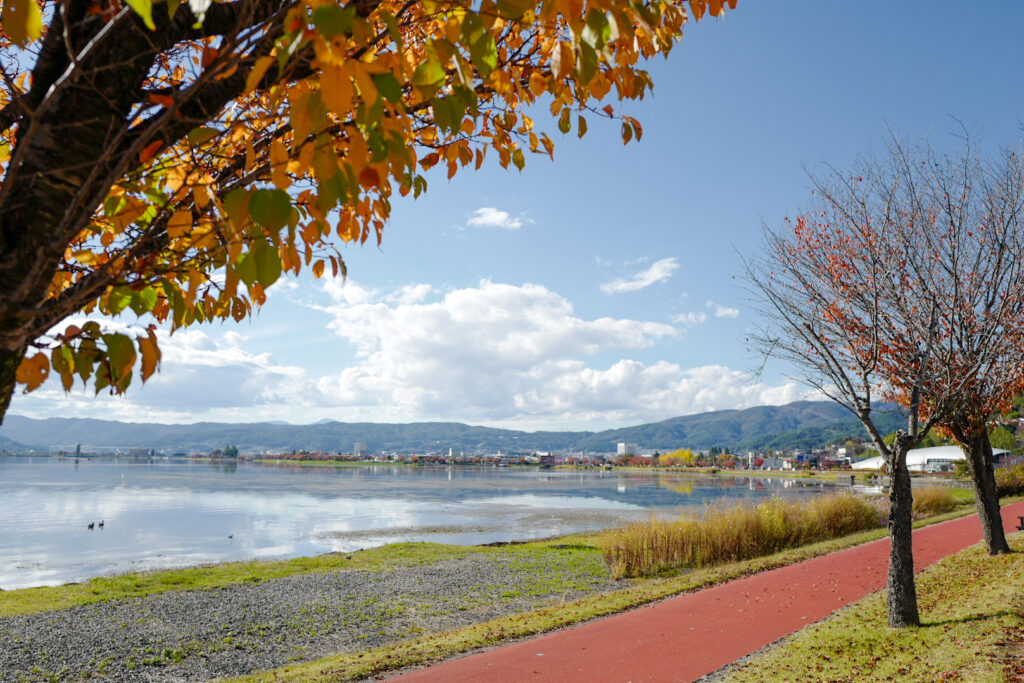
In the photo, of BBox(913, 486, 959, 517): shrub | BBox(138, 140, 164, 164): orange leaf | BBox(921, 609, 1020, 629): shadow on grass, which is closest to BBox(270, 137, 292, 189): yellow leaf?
BBox(138, 140, 164, 164): orange leaf

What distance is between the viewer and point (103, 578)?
52.3 feet

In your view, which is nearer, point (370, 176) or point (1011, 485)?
point (370, 176)

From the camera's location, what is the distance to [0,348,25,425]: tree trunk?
1536 mm

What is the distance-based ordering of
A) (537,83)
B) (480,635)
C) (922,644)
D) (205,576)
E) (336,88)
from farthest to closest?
(205,576), (480,635), (922,644), (537,83), (336,88)

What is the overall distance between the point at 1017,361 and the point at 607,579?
30.9ft

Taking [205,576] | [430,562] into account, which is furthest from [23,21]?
[430,562]

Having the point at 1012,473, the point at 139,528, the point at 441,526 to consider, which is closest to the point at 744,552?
the point at 441,526

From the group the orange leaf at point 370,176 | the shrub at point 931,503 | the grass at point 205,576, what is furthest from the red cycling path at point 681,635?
the shrub at point 931,503

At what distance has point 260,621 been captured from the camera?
11211 millimetres

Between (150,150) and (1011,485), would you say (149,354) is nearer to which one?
(150,150)

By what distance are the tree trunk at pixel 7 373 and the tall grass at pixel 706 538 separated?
49.1 feet

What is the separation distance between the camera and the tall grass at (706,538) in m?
15.2

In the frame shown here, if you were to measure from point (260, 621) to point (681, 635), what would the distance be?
763 cm

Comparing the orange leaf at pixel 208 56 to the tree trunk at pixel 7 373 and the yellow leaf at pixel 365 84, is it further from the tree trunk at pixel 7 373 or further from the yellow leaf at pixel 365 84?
the tree trunk at pixel 7 373
